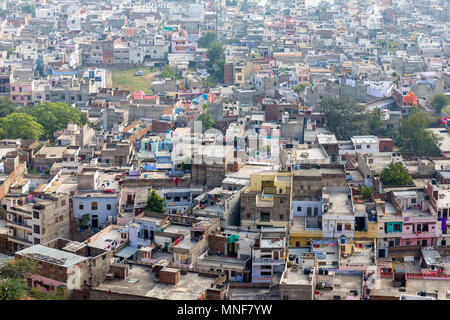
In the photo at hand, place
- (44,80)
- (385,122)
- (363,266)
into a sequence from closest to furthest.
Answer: (363,266)
(385,122)
(44,80)

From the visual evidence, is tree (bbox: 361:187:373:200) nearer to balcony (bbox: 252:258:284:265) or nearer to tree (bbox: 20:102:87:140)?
balcony (bbox: 252:258:284:265)

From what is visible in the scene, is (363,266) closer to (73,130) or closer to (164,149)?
(164,149)

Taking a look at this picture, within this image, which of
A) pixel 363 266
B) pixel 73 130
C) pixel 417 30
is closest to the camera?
pixel 363 266

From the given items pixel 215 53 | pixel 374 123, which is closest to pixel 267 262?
pixel 374 123

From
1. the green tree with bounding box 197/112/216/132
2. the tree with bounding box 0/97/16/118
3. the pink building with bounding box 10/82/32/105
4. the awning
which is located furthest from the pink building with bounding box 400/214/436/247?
the pink building with bounding box 10/82/32/105

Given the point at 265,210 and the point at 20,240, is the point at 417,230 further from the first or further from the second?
the point at 20,240
